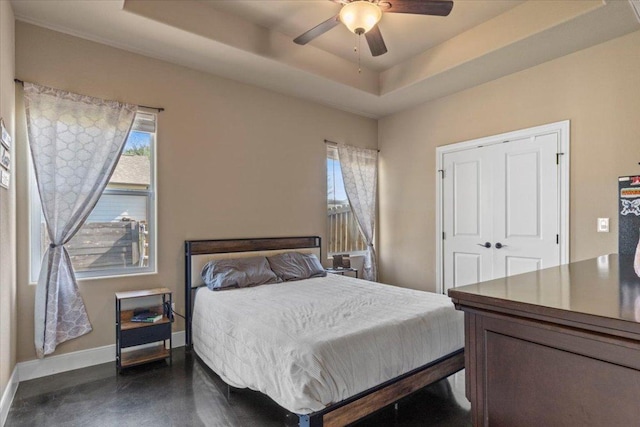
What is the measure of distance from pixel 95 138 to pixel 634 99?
4.68 meters

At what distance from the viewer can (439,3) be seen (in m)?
2.30

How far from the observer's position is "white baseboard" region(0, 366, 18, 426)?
84.2 inches

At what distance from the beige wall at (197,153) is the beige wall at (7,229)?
0.16 metres

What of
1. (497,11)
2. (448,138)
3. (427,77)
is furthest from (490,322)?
(448,138)

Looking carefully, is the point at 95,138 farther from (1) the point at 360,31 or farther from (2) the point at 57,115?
(1) the point at 360,31

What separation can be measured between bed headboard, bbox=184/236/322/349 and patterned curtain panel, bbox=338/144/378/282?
3.10 feet

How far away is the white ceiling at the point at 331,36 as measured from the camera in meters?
2.74

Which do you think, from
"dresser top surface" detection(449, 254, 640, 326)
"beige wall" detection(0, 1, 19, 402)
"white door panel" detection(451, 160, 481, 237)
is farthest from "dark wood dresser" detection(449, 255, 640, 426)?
"white door panel" detection(451, 160, 481, 237)

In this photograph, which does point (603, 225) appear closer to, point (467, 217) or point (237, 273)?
point (467, 217)

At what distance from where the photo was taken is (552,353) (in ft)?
2.38

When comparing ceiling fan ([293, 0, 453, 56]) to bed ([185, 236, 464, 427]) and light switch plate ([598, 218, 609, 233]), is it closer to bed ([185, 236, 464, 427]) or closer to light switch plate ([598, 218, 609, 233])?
bed ([185, 236, 464, 427])

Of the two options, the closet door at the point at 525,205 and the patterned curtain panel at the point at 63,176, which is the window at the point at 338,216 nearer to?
the closet door at the point at 525,205

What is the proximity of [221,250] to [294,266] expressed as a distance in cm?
Answer: 81

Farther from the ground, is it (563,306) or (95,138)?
(95,138)
